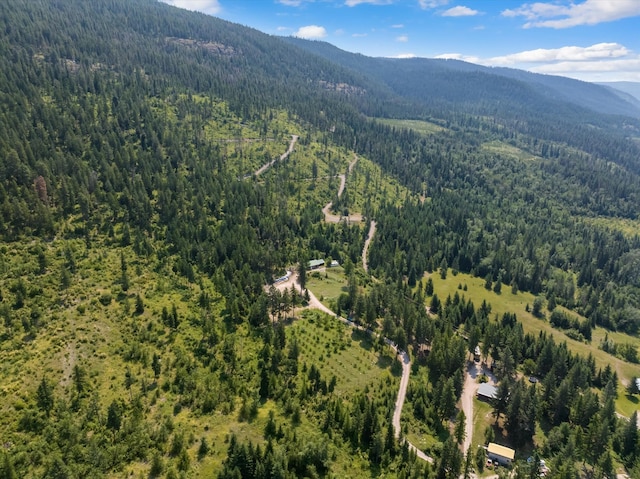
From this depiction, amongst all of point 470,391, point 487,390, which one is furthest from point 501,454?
point 470,391

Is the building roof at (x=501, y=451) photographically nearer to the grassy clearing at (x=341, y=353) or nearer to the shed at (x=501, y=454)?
the shed at (x=501, y=454)

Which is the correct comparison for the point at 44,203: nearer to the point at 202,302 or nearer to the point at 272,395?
the point at 202,302

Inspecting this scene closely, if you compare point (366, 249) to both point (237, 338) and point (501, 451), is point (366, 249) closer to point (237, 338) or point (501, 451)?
point (237, 338)

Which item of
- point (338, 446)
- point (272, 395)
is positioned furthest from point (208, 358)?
point (338, 446)

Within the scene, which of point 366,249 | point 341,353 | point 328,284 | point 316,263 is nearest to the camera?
point 341,353

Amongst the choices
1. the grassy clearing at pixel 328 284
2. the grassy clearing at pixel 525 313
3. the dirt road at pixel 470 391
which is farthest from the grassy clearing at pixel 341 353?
the grassy clearing at pixel 525 313

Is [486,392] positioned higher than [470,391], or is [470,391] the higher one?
[486,392]
